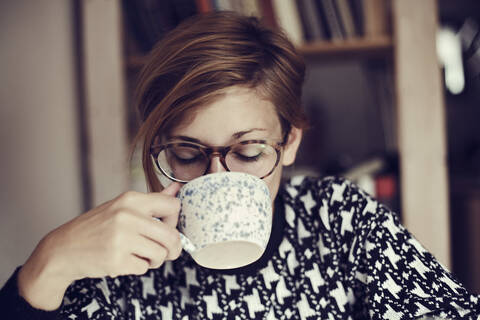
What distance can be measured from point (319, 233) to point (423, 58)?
633mm

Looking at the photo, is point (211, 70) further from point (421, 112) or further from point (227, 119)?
point (421, 112)

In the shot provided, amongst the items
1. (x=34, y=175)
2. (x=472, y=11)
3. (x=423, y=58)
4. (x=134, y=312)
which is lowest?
(x=134, y=312)

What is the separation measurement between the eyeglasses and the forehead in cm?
2

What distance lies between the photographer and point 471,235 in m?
1.51

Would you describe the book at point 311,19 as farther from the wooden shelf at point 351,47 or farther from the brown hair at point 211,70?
the brown hair at point 211,70

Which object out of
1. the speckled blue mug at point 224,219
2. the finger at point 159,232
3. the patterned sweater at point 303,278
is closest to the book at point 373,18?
the patterned sweater at point 303,278

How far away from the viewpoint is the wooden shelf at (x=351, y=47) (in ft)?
4.02

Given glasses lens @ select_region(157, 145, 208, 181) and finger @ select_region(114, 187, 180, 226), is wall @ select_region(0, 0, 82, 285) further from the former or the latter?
finger @ select_region(114, 187, 180, 226)

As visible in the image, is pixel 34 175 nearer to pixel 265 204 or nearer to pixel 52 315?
pixel 52 315

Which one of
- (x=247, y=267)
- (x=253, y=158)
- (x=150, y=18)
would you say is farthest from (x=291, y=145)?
(x=150, y=18)

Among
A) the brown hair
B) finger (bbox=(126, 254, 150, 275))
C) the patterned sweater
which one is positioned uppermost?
the brown hair

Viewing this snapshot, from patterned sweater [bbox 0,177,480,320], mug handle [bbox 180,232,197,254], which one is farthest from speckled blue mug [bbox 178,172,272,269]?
patterned sweater [bbox 0,177,480,320]

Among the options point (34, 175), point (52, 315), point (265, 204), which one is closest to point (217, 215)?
point (265, 204)

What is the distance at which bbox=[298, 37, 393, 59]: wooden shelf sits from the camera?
123cm
